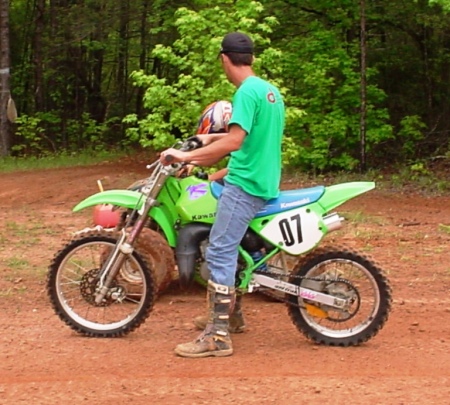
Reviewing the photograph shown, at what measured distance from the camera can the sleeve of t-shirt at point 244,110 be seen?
463 cm

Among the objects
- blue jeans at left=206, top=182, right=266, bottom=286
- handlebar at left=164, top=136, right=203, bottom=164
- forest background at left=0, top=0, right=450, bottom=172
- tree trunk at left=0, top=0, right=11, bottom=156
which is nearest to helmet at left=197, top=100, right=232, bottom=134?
handlebar at left=164, top=136, right=203, bottom=164

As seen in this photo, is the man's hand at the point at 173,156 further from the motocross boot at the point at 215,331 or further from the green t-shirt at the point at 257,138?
the motocross boot at the point at 215,331

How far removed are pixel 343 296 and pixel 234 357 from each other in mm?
732

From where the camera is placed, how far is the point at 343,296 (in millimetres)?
4992

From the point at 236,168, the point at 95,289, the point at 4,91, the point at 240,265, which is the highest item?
the point at 236,168

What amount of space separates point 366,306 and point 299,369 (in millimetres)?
728

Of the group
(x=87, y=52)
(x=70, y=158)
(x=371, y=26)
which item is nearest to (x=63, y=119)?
(x=87, y=52)

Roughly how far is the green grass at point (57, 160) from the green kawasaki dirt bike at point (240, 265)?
40.8ft

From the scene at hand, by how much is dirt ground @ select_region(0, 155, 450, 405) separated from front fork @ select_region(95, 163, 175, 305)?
34 cm

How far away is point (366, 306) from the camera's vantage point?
16.8 ft

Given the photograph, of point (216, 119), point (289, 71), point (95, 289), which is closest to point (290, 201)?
point (95, 289)

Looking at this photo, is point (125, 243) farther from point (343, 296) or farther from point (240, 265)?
point (343, 296)

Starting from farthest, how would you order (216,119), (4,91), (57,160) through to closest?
(4,91), (57,160), (216,119)

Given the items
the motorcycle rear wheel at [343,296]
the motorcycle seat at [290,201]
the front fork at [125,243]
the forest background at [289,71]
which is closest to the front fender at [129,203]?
the front fork at [125,243]
